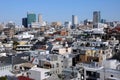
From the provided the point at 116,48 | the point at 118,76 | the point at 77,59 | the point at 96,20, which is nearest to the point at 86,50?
the point at 77,59

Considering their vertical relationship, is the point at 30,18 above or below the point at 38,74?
above

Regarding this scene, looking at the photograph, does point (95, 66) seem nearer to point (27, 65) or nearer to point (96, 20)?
point (27, 65)

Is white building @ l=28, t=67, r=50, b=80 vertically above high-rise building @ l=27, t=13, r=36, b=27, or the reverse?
high-rise building @ l=27, t=13, r=36, b=27

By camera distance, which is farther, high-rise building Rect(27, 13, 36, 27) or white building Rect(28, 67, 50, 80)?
high-rise building Rect(27, 13, 36, 27)

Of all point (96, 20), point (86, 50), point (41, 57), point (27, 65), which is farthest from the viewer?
point (96, 20)

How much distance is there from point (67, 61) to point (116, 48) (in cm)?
604

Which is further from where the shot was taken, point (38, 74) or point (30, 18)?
point (30, 18)

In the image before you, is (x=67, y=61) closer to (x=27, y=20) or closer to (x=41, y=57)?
(x=41, y=57)

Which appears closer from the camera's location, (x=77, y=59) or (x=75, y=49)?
(x=77, y=59)

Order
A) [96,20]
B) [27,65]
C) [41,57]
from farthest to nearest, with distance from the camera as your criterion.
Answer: [96,20] < [41,57] < [27,65]

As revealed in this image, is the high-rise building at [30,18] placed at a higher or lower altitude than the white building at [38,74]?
higher

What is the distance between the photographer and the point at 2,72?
11953 mm

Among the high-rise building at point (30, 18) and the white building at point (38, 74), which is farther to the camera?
the high-rise building at point (30, 18)

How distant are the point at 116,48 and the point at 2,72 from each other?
388 inches
